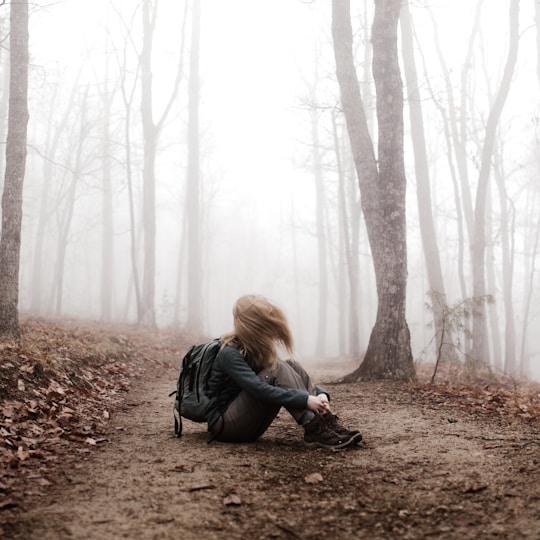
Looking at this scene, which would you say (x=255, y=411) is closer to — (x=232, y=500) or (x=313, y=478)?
(x=313, y=478)

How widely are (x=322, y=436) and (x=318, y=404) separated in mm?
305

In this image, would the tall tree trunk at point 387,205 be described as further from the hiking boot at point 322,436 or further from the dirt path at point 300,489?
the hiking boot at point 322,436

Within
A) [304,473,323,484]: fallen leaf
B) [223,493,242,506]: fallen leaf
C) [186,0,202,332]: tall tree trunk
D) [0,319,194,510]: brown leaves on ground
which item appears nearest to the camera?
[223,493,242,506]: fallen leaf

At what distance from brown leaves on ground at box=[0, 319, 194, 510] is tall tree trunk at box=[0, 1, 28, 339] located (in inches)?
22.8

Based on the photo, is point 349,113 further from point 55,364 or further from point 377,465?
point 377,465

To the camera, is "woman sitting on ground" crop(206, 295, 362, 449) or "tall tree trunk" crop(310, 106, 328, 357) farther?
"tall tree trunk" crop(310, 106, 328, 357)

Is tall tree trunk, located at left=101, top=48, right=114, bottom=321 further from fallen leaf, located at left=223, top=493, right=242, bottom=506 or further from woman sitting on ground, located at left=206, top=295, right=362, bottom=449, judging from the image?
fallen leaf, located at left=223, top=493, right=242, bottom=506

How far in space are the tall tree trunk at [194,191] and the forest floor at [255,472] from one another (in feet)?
47.0

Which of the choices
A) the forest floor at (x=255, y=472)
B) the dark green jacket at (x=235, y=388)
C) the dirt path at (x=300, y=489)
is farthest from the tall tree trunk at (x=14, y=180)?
the dark green jacket at (x=235, y=388)

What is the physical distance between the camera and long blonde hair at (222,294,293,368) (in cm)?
426

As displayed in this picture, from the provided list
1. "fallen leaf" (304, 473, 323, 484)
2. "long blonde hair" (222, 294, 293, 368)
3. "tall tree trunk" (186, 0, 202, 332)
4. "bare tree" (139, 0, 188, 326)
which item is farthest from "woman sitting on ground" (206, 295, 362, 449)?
"tall tree trunk" (186, 0, 202, 332)

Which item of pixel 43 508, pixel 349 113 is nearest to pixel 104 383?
pixel 43 508

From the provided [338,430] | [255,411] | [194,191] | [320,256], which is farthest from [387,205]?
[320,256]

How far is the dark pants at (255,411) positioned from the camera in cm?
427
